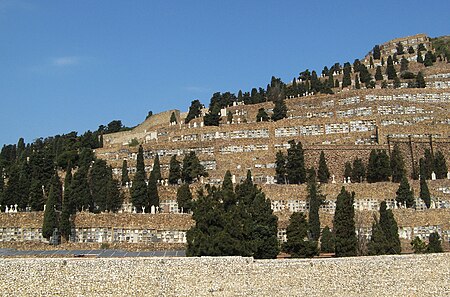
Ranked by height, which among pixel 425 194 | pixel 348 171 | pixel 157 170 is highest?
pixel 157 170

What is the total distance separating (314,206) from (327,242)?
3643mm

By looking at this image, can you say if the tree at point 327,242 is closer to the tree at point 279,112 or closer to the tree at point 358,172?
the tree at point 358,172

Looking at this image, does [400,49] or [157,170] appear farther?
[400,49]

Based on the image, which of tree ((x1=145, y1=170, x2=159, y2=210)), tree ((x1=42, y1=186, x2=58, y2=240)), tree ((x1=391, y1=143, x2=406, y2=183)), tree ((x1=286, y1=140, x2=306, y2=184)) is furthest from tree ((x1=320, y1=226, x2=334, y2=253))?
tree ((x1=42, y1=186, x2=58, y2=240))

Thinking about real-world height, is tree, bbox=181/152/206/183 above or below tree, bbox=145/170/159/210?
above

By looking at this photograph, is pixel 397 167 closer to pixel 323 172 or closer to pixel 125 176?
pixel 323 172

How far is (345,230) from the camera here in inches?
1508

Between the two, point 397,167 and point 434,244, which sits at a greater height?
point 397,167

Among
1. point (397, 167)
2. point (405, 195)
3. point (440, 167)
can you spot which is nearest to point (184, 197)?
point (405, 195)

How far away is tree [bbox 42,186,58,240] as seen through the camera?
4628 centimetres

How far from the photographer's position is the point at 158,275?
3180 cm

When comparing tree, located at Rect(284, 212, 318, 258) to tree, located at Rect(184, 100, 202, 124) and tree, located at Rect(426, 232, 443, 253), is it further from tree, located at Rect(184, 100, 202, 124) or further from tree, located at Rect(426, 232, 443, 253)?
tree, located at Rect(184, 100, 202, 124)

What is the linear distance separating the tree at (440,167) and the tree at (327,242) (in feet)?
52.1

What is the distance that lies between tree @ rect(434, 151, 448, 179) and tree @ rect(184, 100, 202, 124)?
108ft
